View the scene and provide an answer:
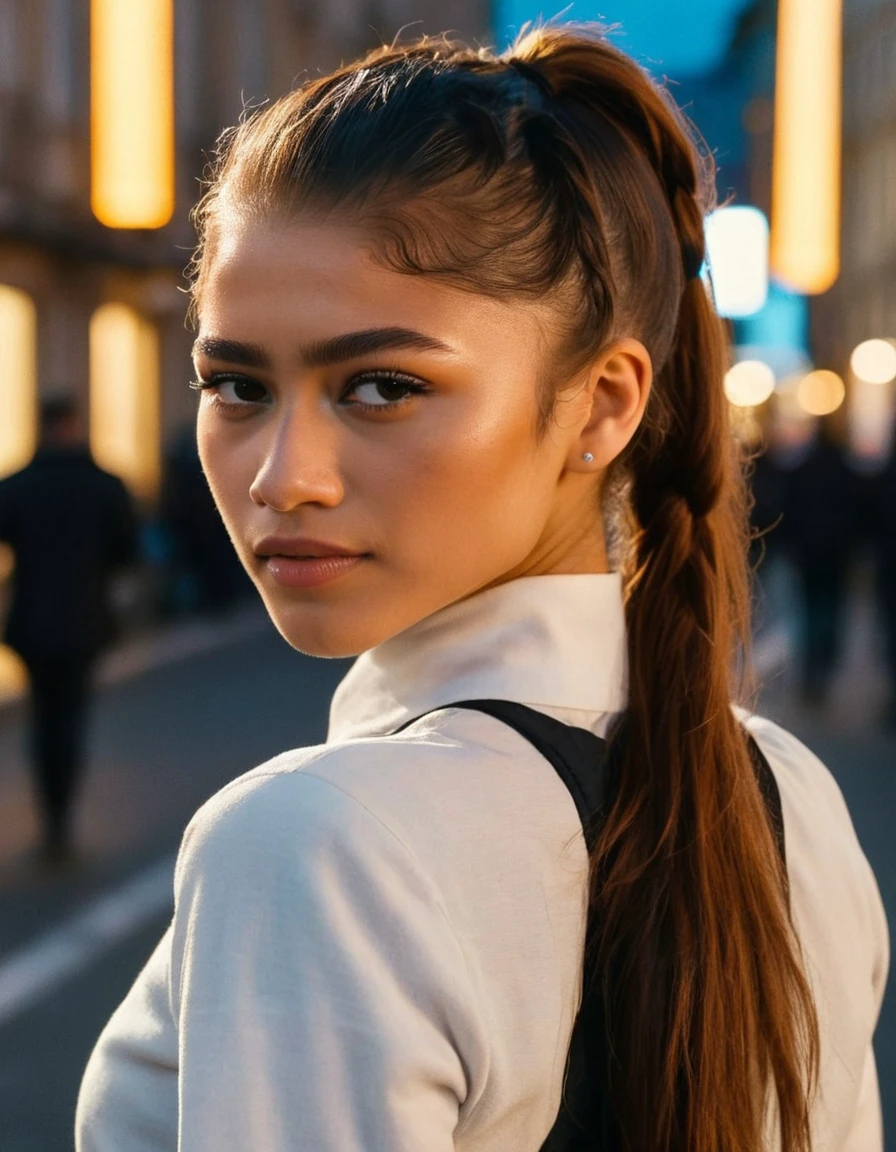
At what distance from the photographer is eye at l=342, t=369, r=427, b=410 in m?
1.19

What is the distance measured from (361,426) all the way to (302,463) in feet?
0.15

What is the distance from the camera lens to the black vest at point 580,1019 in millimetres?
1167

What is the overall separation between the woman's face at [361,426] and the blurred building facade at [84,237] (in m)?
14.4

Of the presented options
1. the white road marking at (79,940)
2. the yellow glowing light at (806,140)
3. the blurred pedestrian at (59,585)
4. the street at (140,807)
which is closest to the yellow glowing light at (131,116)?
the yellow glowing light at (806,140)

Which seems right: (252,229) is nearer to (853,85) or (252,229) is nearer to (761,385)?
(761,385)

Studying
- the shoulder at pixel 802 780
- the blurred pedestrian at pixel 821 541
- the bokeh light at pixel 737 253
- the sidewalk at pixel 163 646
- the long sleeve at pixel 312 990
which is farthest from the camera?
the sidewalk at pixel 163 646

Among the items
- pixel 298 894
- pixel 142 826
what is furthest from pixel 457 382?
pixel 142 826

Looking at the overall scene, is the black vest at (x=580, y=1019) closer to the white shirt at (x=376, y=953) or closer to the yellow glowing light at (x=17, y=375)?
the white shirt at (x=376, y=953)

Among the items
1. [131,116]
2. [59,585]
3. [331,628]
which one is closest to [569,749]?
[331,628]

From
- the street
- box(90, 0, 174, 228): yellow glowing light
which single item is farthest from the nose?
box(90, 0, 174, 228): yellow glowing light

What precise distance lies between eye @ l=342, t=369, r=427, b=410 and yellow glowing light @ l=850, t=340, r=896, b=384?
41376mm

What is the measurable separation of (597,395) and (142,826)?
20.9ft

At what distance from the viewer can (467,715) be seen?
3.90 feet

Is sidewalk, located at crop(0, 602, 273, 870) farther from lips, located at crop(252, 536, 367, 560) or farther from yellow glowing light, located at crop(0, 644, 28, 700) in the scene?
lips, located at crop(252, 536, 367, 560)
